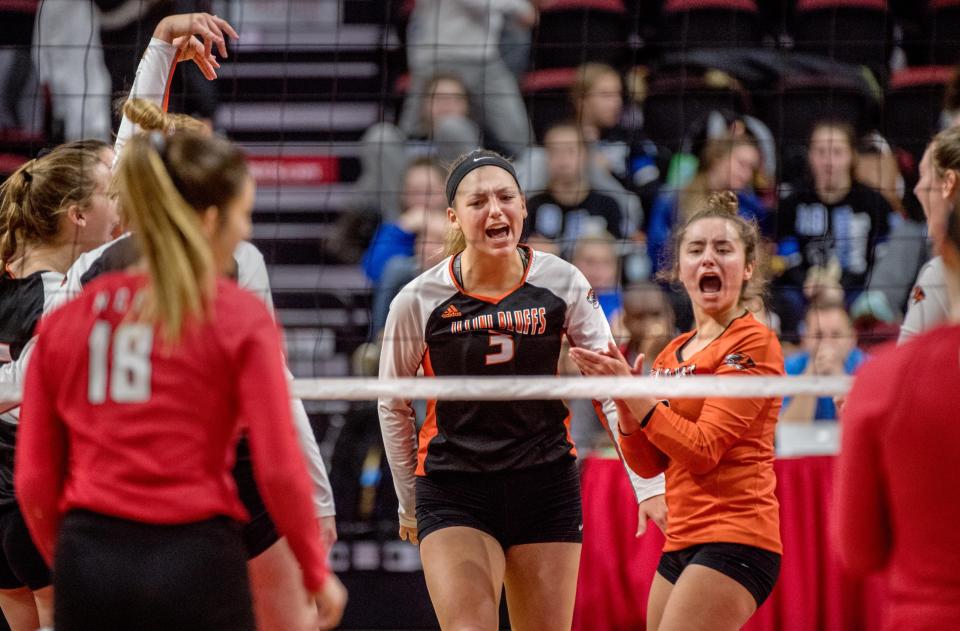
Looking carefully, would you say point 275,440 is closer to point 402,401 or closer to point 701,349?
point 402,401

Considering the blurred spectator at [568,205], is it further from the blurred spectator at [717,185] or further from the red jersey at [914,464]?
the red jersey at [914,464]

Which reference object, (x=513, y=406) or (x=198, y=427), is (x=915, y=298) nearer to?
(x=513, y=406)

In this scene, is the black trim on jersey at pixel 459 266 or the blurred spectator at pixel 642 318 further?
the blurred spectator at pixel 642 318

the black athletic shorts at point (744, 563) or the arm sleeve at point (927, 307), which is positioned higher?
the arm sleeve at point (927, 307)

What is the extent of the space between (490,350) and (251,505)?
0.91 m

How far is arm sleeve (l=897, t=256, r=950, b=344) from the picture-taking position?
12.0ft

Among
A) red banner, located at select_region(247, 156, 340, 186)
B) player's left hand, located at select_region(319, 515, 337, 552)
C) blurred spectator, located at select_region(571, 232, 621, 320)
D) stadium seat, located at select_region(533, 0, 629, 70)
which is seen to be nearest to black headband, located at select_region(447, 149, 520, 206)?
player's left hand, located at select_region(319, 515, 337, 552)

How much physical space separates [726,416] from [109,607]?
2007mm

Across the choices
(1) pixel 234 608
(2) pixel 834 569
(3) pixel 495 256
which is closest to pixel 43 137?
(3) pixel 495 256

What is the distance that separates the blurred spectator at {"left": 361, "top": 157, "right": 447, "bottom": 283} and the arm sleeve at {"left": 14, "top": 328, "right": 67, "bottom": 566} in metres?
4.17

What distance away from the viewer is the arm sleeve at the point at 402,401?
3826 millimetres

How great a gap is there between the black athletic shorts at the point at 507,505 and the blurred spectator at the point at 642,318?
Answer: 2009 mm

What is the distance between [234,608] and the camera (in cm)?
235

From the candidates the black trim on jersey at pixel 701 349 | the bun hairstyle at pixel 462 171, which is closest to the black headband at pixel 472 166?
the bun hairstyle at pixel 462 171
